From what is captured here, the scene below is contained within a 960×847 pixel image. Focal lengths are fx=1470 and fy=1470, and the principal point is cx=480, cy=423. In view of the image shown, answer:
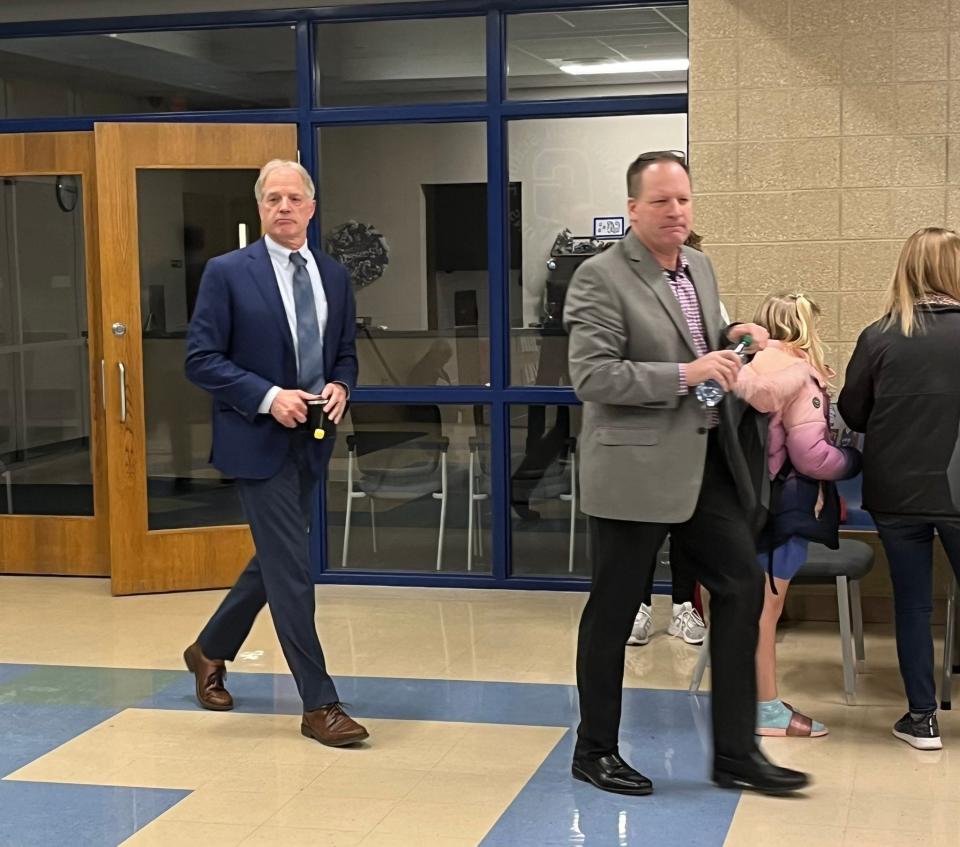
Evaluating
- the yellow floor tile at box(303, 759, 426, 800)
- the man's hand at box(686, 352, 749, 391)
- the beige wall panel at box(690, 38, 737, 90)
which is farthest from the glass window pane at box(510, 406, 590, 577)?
the man's hand at box(686, 352, 749, 391)

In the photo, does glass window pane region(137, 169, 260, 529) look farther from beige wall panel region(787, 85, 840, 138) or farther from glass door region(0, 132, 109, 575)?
beige wall panel region(787, 85, 840, 138)

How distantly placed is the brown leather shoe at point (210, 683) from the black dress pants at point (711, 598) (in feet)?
4.45

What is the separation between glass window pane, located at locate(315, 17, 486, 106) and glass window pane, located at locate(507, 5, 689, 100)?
0.18 metres

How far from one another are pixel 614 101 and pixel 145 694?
3.05m

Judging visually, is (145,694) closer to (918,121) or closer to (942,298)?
(942,298)

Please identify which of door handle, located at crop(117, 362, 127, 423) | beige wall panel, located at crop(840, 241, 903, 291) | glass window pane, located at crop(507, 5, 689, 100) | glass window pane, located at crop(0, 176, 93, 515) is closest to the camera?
beige wall panel, located at crop(840, 241, 903, 291)

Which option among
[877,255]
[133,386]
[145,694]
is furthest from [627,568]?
[133,386]

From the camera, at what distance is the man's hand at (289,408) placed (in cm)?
411

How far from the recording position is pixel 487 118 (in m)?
6.20

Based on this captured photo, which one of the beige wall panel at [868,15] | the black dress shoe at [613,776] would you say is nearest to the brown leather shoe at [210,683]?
the black dress shoe at [613,776]

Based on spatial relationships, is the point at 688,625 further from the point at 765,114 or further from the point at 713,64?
the point at 713,64

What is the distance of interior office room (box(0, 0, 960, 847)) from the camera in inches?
203

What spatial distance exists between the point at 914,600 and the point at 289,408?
1.83 meters

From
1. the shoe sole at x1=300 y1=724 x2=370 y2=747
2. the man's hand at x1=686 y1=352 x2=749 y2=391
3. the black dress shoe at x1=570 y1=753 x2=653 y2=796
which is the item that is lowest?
the shoe sole at x1=300 y1=724 x2=370 y2=747
